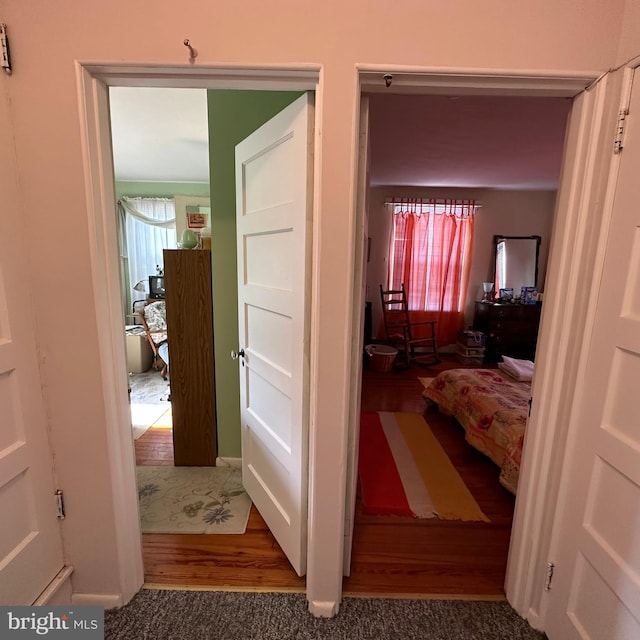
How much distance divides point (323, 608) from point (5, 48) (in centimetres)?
226

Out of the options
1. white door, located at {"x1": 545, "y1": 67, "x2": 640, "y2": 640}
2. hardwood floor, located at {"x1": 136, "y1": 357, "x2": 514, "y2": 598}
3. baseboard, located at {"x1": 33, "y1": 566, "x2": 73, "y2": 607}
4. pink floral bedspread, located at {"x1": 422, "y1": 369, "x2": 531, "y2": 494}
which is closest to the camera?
white door, located at {"x1": 545, "y1": 67, "x2": 640, "y2": 640}

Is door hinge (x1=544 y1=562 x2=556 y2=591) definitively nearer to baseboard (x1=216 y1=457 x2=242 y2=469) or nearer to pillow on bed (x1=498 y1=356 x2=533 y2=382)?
baseboard (x1=216 y1=457 x2=242 y2=469)

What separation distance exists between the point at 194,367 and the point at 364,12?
1969mm

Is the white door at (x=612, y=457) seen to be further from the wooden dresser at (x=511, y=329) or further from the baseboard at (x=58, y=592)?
the wooden dresser at (x=511, y=329)

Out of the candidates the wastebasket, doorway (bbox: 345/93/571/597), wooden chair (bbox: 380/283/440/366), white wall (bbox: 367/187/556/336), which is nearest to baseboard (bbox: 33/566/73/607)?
doorway (bbox: 345/93/571/597)

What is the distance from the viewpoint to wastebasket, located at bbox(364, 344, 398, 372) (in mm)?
4488

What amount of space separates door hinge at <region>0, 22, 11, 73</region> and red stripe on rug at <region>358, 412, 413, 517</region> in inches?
95.8

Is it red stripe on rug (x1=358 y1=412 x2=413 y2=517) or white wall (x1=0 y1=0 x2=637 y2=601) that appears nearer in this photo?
white wall (x1=0 y1=0 x2=637 y2=601)

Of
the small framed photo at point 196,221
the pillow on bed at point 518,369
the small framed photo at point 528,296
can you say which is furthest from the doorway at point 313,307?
the small framed photo at point 528,296

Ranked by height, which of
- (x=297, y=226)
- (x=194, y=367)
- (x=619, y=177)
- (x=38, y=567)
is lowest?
(x=38, y=567)

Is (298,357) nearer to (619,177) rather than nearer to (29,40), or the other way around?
(619,177)

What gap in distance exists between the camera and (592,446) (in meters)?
1.12

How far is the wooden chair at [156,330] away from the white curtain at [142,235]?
3.67 feet

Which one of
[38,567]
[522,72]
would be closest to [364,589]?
[38,567]
